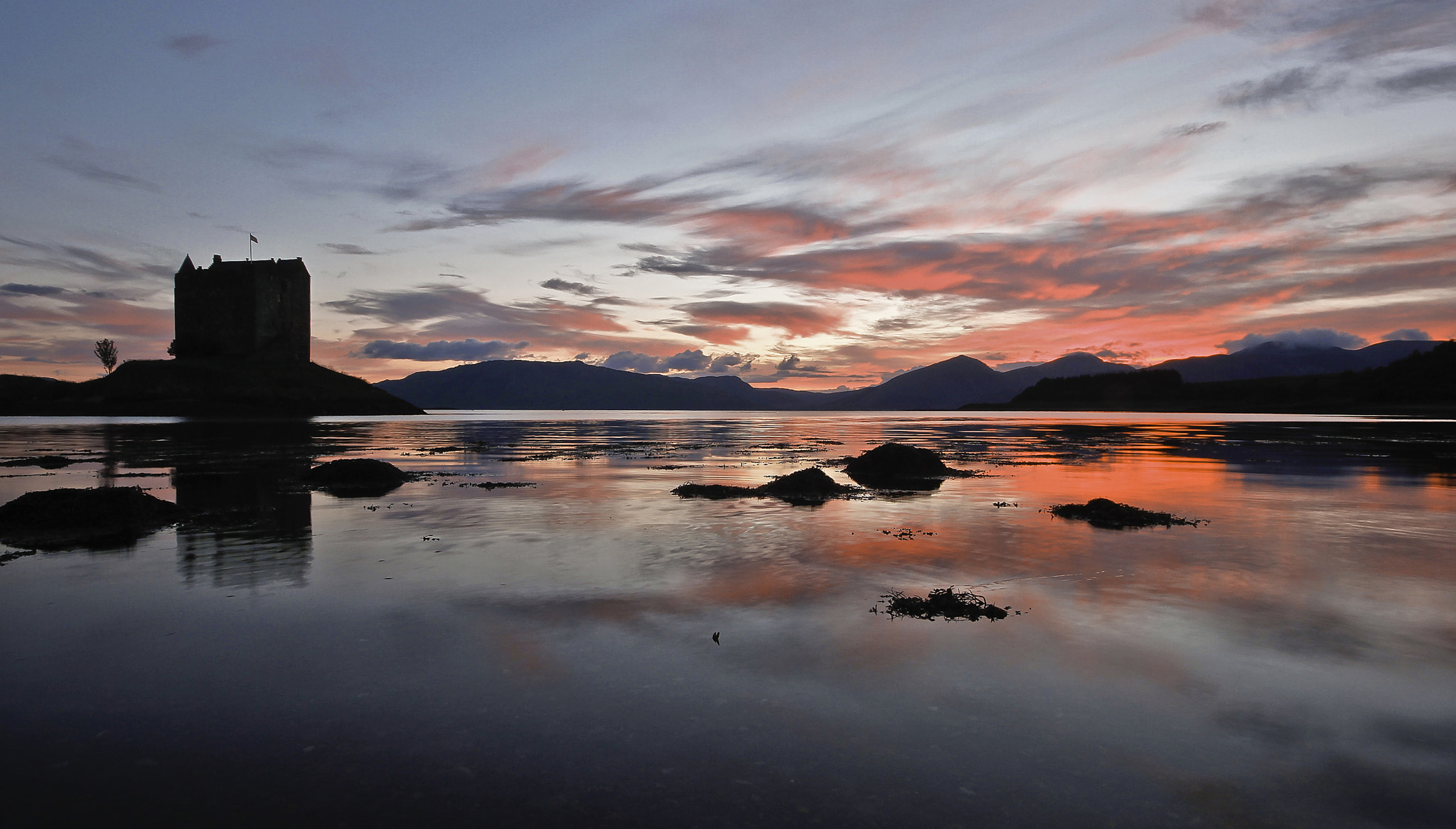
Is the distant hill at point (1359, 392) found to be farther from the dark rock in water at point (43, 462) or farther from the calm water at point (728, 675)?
the dark rock in water at point (43, 462)

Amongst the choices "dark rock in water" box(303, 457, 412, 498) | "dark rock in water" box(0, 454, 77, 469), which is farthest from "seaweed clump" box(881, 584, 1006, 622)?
"dark rock in water" box(0, 454, 77, 469)

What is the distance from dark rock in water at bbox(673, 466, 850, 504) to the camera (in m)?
21.4

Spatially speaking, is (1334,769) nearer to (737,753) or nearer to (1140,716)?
(1140,716)

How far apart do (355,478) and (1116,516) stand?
73.5ft

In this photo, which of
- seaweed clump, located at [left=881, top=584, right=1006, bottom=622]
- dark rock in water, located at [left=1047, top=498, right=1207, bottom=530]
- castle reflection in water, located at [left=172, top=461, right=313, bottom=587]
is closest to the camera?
seaweed clump, located at [left=881, top=584, right=1006, bottom=622]

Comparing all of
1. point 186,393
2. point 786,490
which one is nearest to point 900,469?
point 786,490

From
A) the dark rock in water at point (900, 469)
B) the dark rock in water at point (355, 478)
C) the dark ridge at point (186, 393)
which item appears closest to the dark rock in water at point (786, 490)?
the dark rock in water at point (900, 469)

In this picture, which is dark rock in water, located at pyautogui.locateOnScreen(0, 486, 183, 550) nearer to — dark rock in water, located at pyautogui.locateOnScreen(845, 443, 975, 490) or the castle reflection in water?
the castle reflection in water

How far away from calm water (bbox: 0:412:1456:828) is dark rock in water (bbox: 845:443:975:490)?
9596 mm

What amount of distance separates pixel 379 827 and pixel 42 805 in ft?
7.66

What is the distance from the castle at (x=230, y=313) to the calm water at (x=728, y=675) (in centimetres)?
11262

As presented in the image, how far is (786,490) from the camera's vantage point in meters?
21.9

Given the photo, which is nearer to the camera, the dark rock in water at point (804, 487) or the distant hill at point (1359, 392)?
the dark rock in water at point (804, 487)

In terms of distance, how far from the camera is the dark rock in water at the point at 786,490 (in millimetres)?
21438
